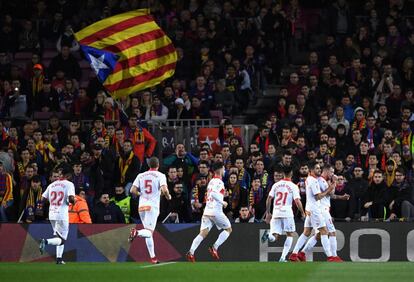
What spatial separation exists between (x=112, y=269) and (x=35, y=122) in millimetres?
8102

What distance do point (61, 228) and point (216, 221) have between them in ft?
10.3

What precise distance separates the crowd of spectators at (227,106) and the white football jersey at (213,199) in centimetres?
149

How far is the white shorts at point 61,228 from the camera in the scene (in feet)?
83.6

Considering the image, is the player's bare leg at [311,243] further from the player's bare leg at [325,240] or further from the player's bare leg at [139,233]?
the player's bare leg at [139,233]

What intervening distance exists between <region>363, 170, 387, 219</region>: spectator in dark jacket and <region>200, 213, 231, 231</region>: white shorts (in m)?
3.44

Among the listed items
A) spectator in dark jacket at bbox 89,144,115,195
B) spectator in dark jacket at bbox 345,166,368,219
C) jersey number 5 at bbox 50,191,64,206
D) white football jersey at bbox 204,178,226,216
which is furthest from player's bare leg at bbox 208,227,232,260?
spectator in dark jacket at bbox 89,144,115,195

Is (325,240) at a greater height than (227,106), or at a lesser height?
lesser

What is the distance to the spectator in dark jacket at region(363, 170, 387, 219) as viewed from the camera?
27281mm

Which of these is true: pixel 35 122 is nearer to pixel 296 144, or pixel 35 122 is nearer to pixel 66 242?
pixel 66 242

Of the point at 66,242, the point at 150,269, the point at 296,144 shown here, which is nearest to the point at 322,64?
the point at 296,144

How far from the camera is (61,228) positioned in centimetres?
2550

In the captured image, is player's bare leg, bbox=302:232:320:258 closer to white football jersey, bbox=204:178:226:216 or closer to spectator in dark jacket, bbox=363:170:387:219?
white football jersey, bbox=204:178:226:216

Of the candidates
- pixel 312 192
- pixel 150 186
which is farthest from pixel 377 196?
pixel 150 186

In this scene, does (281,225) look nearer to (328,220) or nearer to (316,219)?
(316,219)
